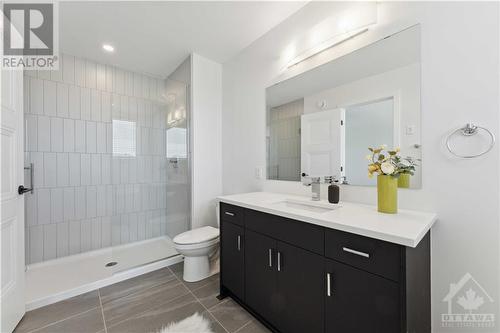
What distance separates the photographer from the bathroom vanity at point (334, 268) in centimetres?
85

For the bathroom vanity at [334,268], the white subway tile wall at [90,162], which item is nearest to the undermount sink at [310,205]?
the bathroom vanity at [334,268]

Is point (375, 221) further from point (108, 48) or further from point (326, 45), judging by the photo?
point (108, 48)

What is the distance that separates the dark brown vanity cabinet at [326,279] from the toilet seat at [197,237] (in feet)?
1.81

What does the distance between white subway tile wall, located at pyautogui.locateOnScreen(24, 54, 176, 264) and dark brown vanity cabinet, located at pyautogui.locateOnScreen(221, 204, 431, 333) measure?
1572 mm

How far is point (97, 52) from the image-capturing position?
8.13ft

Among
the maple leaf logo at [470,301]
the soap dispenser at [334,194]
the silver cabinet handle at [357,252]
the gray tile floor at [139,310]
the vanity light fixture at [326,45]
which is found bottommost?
the gray tile floor at [139,310]

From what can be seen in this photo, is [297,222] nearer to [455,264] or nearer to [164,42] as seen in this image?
[455,264]

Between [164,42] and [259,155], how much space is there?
1640mm

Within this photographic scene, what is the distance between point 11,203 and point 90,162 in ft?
4.51

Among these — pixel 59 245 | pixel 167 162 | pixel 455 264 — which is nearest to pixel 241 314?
pixel 455 264

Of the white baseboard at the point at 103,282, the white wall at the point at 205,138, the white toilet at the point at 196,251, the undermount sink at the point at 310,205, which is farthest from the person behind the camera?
the white wall at the point at 205,138

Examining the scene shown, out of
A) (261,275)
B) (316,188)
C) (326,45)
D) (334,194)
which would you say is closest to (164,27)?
(326,45)

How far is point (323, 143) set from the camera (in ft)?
5.50

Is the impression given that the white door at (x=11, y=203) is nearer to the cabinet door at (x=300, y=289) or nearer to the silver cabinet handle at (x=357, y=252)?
the cabinet door at (x=300, y=289)
